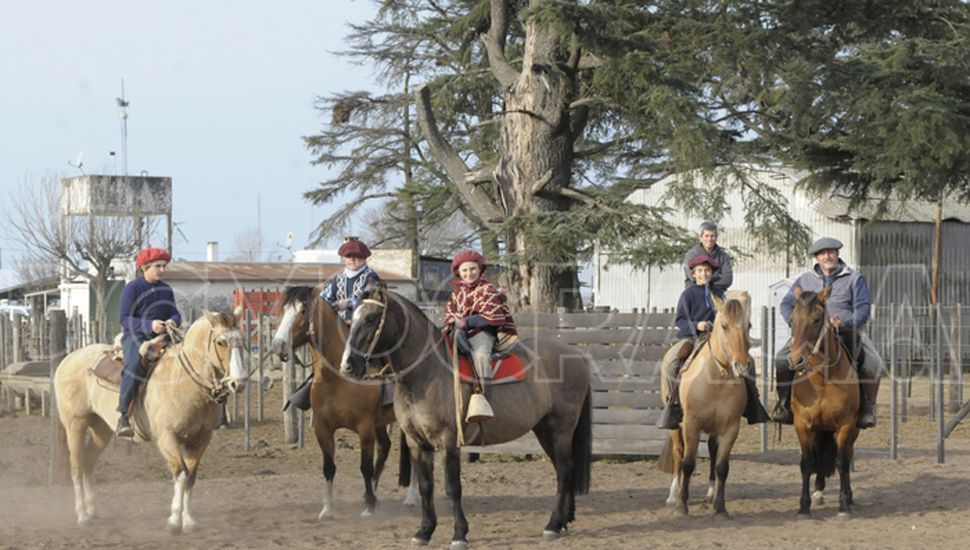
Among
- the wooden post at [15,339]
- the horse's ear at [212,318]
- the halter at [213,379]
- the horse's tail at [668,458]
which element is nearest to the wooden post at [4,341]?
the wooden post at [15,339]

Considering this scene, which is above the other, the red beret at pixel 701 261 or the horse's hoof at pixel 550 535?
the red beret at pixel 701 261

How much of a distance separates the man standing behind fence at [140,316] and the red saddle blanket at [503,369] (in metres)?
2.53

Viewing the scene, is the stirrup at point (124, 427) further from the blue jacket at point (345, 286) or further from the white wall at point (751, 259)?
the white wall at point (751, 259)

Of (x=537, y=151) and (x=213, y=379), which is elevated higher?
(x=537, y=151)

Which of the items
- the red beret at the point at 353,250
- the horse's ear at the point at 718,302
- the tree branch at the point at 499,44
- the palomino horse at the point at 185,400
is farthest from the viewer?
the tree branch at the point at 499,44

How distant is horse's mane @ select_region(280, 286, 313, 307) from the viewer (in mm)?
9562

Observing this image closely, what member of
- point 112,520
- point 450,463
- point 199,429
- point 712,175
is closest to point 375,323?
point 450,463

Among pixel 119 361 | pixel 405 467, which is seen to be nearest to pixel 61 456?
pixel 119 361

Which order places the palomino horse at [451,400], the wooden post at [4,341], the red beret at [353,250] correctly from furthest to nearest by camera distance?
the wooden post at [4,341] → the red beret at [353,250] → the palomino horse at [451,400]

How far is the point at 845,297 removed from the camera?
412 inches

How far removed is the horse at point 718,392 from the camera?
947 centimetres

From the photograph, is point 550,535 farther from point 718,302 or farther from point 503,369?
point 718,302

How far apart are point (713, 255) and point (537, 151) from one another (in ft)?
28.6

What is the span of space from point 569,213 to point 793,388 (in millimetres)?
8330
